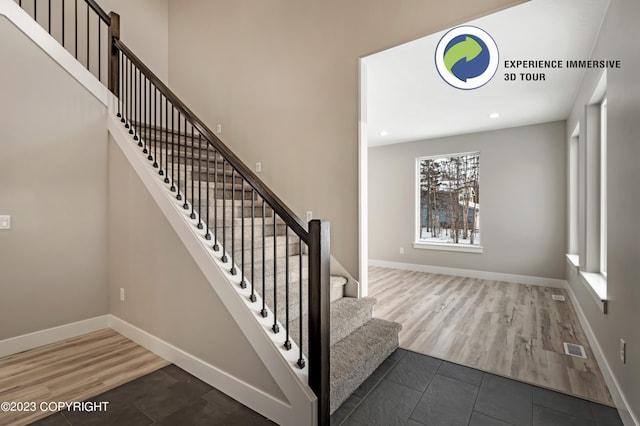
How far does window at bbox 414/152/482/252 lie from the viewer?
18.9 feet

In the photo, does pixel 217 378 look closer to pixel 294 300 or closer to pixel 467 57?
pixel 294 300

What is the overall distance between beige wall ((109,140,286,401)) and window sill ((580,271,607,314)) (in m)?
2.40

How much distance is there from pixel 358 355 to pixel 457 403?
0.67 m

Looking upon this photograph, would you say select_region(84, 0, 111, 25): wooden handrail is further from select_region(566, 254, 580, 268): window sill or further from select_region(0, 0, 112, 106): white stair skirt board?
select_region(566, 254, 580, 268): window sill

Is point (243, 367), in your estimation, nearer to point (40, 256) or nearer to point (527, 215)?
point (40, 256)

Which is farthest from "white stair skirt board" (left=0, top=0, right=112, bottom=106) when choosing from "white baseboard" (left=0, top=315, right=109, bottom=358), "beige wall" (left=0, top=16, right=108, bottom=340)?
"white baseboard" (left=0, top=315, right=109, bottom=358)

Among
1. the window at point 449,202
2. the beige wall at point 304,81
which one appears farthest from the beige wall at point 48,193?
the window at point 449,202

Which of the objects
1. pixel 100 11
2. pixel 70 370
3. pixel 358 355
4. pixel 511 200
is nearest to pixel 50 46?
pixel 100 11

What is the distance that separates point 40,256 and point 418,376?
3396 millimetres

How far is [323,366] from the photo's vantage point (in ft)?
5.58

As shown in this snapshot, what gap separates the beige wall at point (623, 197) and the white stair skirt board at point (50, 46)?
165 inches

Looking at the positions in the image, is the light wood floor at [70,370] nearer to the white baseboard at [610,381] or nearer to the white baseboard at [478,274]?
the white baseboard at [610,381]

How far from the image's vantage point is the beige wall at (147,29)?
468 centimetres

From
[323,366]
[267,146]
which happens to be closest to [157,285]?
[323,366]
